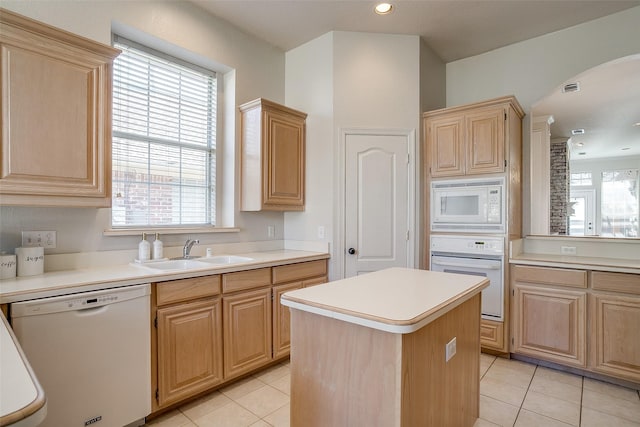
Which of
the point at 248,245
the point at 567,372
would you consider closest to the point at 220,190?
the point at 248,245

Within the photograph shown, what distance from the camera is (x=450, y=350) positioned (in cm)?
155

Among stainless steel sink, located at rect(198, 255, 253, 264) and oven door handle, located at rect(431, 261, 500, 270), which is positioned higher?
stainless steel sink, located at rect(198, 255, 253, 264)

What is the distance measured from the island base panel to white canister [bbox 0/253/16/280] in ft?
5.29

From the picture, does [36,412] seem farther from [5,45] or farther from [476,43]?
[476,43]

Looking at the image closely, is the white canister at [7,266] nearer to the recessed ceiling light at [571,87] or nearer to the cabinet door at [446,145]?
the cabinet door at [446,145]

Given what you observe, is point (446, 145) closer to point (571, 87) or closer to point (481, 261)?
point (481, 261)

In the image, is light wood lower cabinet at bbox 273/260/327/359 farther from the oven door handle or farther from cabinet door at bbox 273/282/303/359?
the oven door handle

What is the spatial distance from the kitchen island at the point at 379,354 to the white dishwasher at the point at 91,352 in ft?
3.29

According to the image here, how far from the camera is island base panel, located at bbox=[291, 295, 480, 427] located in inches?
48.3

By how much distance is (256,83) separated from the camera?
134 inches

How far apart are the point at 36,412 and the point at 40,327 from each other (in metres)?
1.23

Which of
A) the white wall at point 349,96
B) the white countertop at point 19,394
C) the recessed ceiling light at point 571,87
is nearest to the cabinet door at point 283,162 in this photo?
the white wall at point 349,96

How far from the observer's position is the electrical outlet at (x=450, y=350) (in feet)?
4.99

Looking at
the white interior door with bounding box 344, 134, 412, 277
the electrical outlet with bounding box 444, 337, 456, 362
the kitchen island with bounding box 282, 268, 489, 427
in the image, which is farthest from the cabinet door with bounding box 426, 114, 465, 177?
the electrical outlet with bounding box 444, 337, 456, 362
